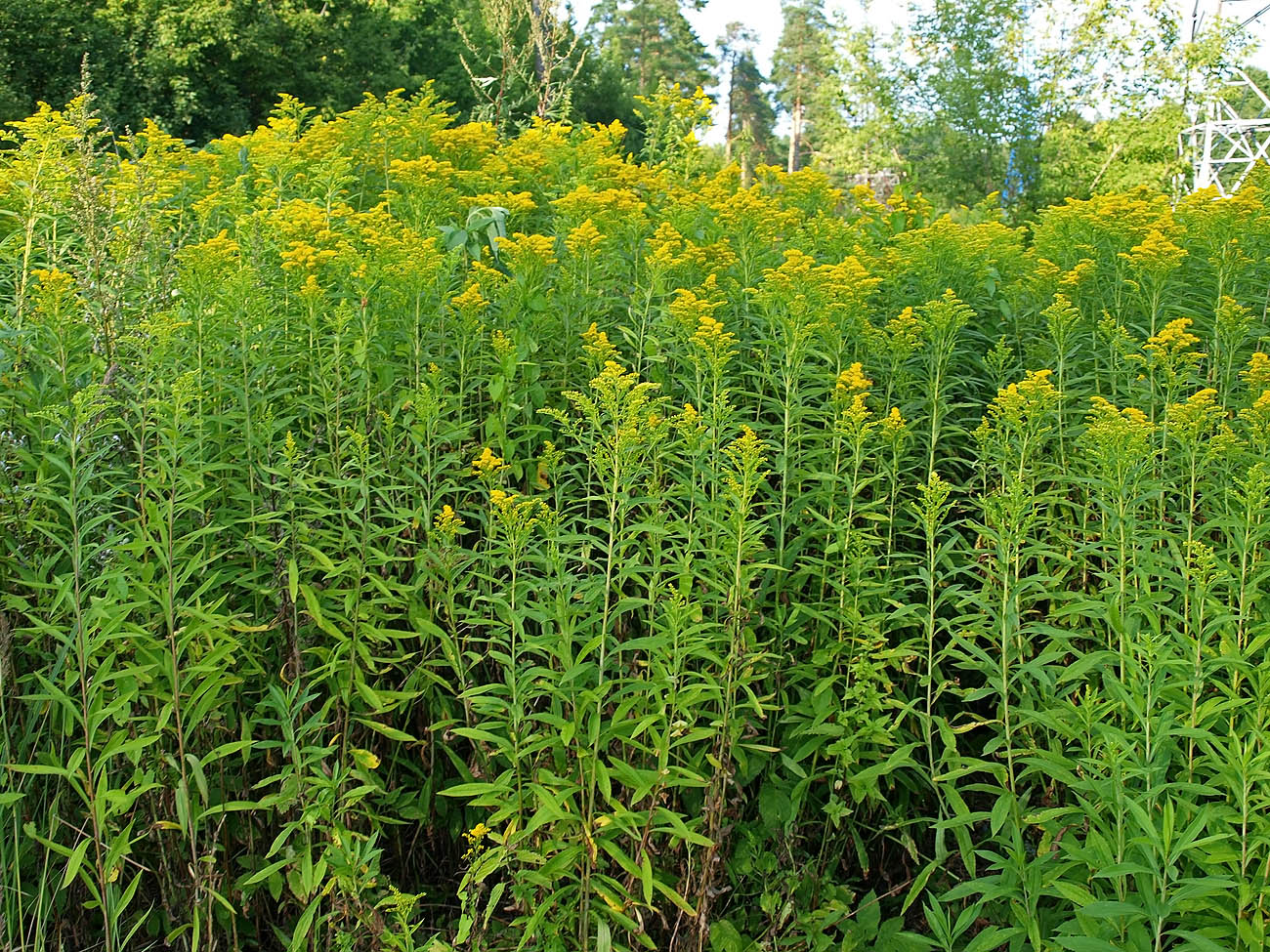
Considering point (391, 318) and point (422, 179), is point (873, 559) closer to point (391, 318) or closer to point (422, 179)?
point (391, 318)

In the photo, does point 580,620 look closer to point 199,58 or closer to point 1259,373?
point 1259,373

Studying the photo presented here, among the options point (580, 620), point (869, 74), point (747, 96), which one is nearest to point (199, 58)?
point (869, 74)

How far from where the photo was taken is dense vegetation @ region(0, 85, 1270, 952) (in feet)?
8.38

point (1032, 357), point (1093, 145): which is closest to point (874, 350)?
point (1032, 357)

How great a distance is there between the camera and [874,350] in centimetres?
354

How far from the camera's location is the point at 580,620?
299cm

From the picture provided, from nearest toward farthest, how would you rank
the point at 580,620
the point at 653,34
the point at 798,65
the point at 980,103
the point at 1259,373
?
the point at 580,620 → the point at 1259,373 → the point at 980,103 → the point at 653,34 → the point at 798,65

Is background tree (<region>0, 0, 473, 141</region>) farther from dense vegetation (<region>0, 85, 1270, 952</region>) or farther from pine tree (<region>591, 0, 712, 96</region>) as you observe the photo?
pine tree (<region>591, 0, 712, 96</region>)

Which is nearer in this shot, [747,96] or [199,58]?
[199,58]

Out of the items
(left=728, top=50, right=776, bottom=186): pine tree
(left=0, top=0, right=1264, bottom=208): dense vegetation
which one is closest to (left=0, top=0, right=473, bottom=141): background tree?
(left=0, top=0, right=1264, bottom=208): dense vegetation

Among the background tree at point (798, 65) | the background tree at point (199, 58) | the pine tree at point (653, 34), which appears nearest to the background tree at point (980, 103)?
the background tree at point (199, 58)

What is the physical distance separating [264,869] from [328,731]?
18.8 inches

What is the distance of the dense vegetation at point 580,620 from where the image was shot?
8.38ft

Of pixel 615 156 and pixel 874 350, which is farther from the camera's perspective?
pixel 615 156
